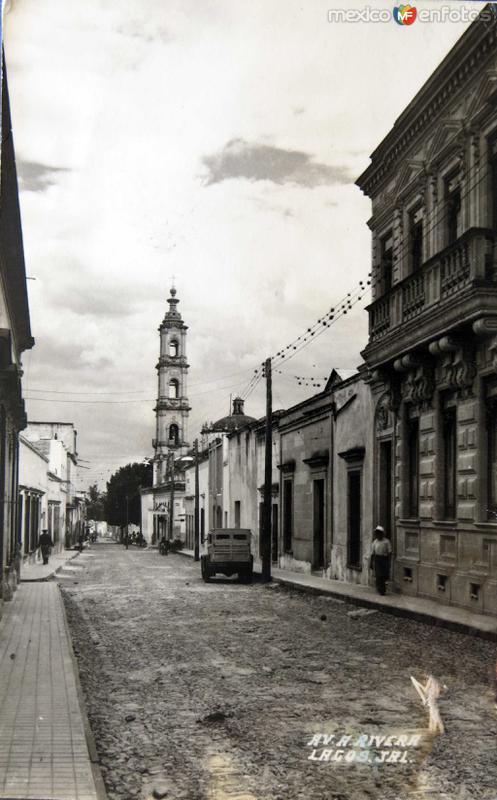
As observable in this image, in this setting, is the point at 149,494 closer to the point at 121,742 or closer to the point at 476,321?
the point at 476,321

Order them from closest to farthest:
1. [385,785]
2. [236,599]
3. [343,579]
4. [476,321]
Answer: [385,785], [476,321], [236,599], [343,579]

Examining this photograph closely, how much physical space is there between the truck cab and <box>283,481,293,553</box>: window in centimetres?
470

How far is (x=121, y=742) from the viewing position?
21.6 ft

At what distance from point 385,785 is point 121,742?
2106mm

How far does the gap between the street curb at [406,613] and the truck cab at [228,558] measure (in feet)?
12.9

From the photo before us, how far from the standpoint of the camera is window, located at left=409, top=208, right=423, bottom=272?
16.9 meters

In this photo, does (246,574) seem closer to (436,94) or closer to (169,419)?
(436,94)

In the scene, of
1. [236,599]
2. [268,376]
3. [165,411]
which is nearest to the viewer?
[236,599]

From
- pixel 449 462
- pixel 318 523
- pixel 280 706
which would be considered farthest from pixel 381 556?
pixel 280 706

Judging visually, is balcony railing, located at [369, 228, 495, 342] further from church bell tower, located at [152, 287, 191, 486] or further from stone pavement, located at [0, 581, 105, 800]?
church bell tower, located at [152, 287, 191, 486]

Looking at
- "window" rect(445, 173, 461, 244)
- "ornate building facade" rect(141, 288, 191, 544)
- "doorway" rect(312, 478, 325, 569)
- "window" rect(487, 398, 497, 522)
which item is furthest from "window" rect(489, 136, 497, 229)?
"ornate building facade" rect(141, 288, 191, 544)

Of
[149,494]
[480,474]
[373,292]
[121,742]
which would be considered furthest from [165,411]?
[121,742]

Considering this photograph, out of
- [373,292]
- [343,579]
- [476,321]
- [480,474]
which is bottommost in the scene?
[343,579]

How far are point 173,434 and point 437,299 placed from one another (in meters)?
65.7
